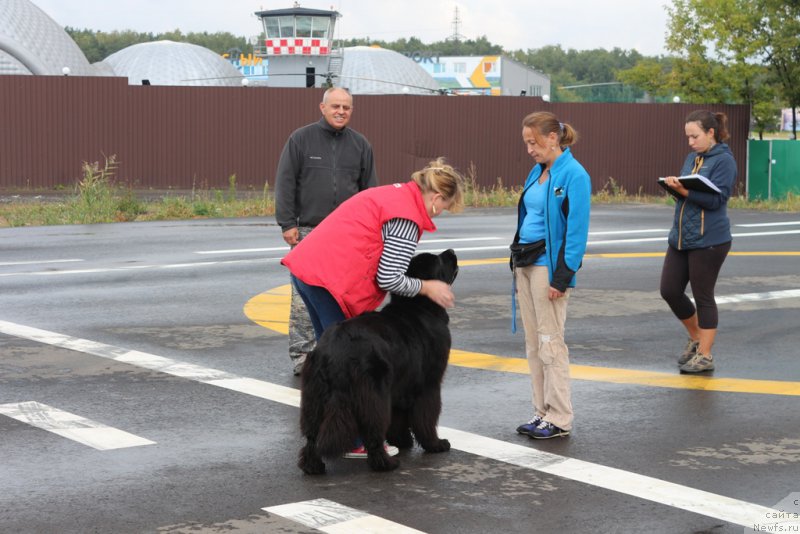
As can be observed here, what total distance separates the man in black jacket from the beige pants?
7.60 ft

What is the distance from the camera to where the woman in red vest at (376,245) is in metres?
6.06

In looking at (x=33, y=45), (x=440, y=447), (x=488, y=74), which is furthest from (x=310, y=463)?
(x=488, y=74)

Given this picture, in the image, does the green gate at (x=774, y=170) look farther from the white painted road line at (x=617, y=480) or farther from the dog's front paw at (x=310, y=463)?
the dog's front paw at (x=310, y=463)

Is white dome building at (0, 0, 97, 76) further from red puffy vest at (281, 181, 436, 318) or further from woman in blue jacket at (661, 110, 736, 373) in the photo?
red puffy vest at (281, 181, 436, 318)

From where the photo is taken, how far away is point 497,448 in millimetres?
6527

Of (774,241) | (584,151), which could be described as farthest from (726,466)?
(584,151)

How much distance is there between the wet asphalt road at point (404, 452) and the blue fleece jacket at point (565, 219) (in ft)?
3.42

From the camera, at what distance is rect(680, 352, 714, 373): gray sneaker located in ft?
28.6

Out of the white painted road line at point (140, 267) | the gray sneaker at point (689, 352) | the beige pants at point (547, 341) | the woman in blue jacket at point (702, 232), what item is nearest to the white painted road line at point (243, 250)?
the white painted road line at point (140, 267)

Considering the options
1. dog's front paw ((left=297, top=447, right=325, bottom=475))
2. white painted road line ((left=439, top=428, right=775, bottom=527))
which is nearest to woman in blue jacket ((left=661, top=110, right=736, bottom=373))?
white painted road line ((left=439, top=428, right=775, bottom=527))

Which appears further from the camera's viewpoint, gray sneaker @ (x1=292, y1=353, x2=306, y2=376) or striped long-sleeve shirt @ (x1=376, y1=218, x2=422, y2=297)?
gray sneaker @ (x1=292, y1=353, x2=306, y2=376)

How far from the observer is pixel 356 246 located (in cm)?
613

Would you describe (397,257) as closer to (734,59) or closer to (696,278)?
(696,278)

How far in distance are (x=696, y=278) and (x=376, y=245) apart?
136 inches
